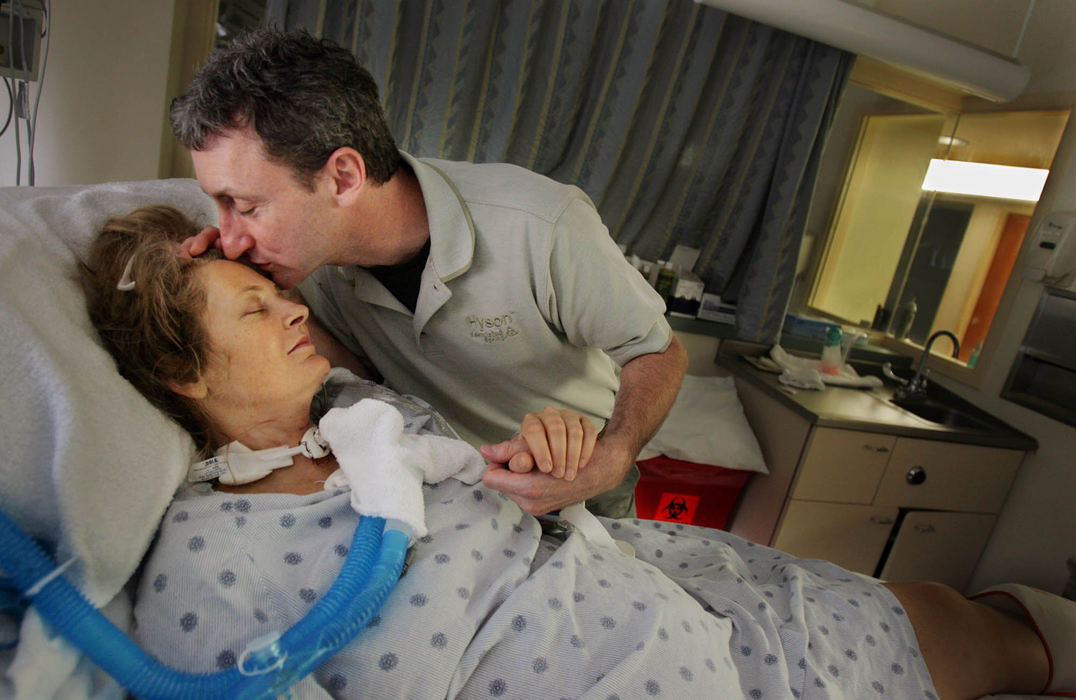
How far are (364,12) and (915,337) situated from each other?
2.67 metres

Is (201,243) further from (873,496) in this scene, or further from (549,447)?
(873,496)

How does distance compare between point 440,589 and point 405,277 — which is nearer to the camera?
point 440,589

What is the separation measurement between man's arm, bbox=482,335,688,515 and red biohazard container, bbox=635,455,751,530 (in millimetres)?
1005

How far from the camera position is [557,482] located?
106cm

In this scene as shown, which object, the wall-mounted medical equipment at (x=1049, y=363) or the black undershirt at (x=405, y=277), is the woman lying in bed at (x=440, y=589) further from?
the wall-mounted medical equipment at (x=1049, y=363)

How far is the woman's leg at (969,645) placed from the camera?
125 cm

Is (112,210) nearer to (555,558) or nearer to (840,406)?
(555,558)

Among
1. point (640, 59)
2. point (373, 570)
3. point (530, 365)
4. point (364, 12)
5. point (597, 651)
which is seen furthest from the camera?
point (640, 59)

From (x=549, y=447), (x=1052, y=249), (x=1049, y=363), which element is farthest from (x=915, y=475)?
(x=549, y=447)

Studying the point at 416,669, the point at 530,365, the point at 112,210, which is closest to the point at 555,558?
the point at 416,669

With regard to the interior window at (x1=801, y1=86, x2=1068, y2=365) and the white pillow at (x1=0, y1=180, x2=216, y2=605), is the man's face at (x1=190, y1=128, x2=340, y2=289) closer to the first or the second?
the white pillow at (x1=0, y1=180, x2=216, y2=605)

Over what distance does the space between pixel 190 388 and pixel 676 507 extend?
1.92 metres

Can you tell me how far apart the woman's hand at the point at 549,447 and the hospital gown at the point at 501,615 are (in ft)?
0.41

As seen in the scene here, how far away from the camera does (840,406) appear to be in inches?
94.7
